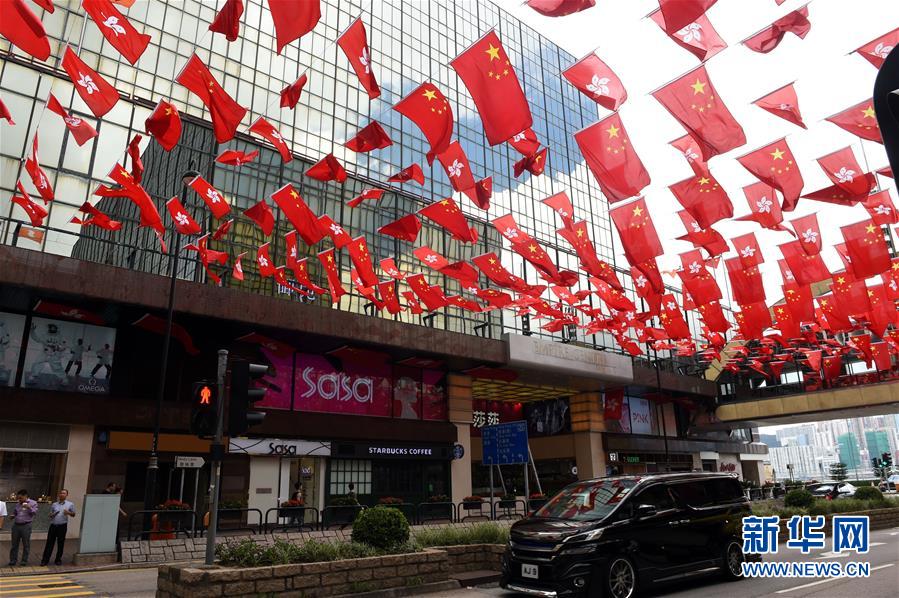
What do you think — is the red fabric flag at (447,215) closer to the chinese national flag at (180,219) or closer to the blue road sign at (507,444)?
the chinese national flag at (180,219)

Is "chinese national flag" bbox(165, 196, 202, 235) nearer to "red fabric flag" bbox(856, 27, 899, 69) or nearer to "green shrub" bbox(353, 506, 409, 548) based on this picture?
"green shrub" bbox(353, 506, 409, 548)

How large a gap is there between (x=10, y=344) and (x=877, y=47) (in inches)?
972

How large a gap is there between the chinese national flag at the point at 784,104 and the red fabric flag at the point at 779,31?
189 centimetres

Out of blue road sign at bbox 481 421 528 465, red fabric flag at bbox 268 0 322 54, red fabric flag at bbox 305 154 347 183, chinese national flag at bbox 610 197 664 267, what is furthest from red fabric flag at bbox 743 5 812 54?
blue road sign at bbox 481 421 528 465

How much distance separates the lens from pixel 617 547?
368 inches

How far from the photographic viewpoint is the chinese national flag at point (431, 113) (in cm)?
1063

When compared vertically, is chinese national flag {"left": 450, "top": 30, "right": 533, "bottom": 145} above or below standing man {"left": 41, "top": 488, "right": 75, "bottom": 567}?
above

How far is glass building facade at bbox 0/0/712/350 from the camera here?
76.8ft

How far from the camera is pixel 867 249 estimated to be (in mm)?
16766

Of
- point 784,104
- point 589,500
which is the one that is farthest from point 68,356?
point 784,104

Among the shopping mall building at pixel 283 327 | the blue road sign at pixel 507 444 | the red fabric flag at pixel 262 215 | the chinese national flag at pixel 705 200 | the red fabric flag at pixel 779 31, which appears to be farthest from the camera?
the shopping mall building at pixel 283 327

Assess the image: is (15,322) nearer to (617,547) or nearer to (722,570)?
(617,547)

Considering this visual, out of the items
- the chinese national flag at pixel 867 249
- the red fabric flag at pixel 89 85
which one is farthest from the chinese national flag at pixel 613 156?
the chinese national flag at pixel 867 249

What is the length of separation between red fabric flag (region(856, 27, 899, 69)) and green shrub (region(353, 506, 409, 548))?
11.6 m
